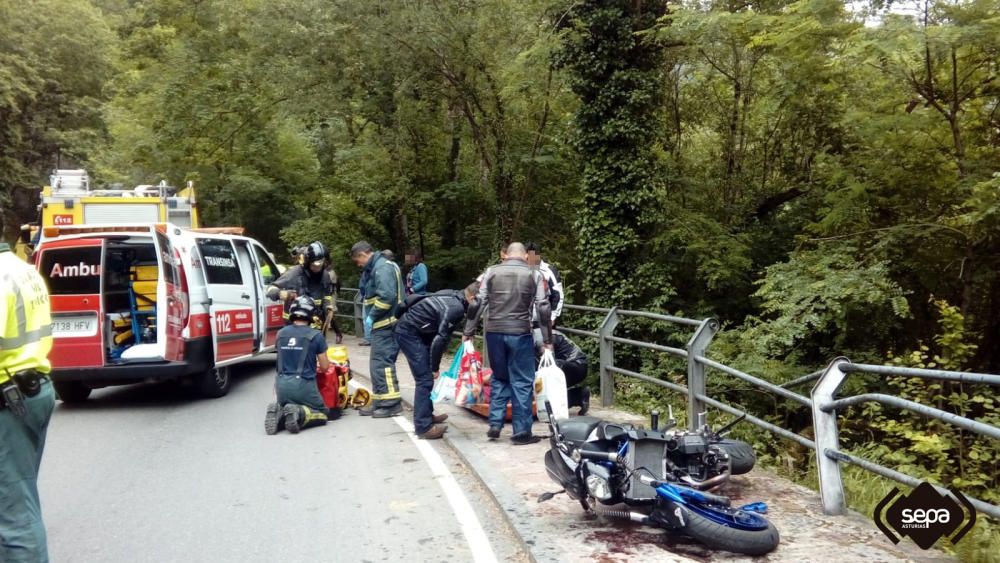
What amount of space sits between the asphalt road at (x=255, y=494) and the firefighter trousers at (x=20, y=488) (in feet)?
3.68

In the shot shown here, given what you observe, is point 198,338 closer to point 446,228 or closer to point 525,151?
point 525,151

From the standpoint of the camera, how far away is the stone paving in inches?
175

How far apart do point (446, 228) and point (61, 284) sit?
1124 centimetres

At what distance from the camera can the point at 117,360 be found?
924 centimetres

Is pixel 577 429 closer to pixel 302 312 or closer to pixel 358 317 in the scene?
pixel 302 312

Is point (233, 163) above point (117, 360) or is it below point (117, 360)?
above

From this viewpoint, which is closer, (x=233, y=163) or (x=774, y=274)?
(x=774, y=274)

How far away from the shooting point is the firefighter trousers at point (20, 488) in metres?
3.67

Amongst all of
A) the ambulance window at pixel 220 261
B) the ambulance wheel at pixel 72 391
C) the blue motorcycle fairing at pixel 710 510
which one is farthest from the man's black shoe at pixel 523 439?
the ambulance wheel at pixel 72 391

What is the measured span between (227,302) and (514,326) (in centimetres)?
494

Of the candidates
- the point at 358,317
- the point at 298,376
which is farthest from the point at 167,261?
the point at 358,317

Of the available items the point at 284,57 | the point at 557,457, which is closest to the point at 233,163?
the point at 284,57

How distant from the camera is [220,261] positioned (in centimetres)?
1065

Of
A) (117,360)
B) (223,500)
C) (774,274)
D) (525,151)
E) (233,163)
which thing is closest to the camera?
(223,500)
